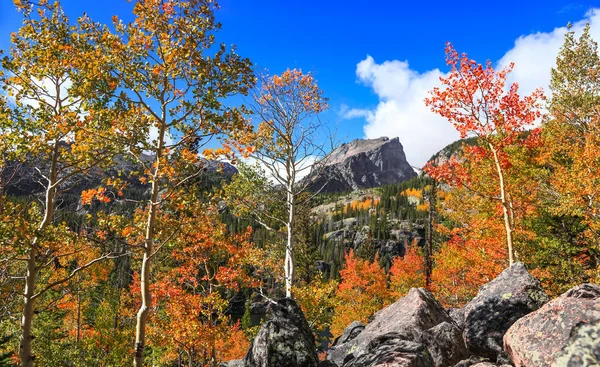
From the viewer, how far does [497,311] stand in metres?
11.2

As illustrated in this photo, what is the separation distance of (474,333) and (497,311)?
108cm

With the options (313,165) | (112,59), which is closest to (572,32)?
(313,165)

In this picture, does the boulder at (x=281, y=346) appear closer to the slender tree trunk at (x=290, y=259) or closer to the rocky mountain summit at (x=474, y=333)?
the rocky mountain summit at (x=474, y=333)

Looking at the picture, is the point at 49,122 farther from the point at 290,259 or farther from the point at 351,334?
the point at 351,334

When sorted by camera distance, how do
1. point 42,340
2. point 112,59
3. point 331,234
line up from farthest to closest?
point 331,234
point 42,340
point 112,59

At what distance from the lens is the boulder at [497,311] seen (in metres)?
10.8

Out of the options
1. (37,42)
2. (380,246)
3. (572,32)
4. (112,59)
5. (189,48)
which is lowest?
(380,246)

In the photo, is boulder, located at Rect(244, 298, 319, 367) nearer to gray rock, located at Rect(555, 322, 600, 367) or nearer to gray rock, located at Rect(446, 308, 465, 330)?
gray rock, located at Rect(555, 322, 600, 367)

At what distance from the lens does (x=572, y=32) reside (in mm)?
23688

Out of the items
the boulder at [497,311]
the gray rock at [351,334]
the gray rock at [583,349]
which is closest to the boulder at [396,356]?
the gray rock at [583,349]

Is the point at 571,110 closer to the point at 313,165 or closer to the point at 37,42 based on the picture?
the point at 313,165

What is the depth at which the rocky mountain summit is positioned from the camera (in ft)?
21.7

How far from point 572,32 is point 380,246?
452 feet

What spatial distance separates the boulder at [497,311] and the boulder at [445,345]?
1.16ft
